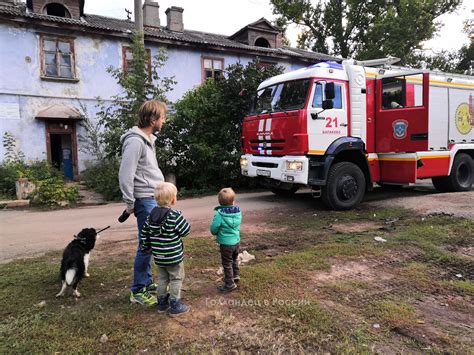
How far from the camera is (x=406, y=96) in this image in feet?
27.6

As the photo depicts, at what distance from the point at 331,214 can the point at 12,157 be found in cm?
1286

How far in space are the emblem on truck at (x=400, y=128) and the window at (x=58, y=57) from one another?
1354 centimetres

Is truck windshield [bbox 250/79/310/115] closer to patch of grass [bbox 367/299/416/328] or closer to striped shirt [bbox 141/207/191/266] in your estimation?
patch of grass [bbox 367/299/416/328]

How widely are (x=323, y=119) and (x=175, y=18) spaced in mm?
15282

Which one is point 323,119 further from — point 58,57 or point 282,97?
point 58,57

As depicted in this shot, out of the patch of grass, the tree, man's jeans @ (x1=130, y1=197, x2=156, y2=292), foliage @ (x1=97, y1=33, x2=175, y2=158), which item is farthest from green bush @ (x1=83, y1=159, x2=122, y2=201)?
the tree

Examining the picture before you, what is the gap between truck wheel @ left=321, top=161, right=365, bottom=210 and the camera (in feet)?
25.4

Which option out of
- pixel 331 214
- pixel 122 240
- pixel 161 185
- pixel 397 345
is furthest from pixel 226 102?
pixel 397 345

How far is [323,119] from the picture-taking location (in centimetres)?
756

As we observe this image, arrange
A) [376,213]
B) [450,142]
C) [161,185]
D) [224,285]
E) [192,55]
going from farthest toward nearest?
[192,55] < [450,142] < [376,213] < [224,285] < [161,185]

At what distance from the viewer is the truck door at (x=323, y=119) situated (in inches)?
293

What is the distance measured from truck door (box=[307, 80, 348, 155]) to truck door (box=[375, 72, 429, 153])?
1090mm

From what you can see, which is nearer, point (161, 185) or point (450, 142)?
point (161, 185)

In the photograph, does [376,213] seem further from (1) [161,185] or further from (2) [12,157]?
(2) [12,157]
